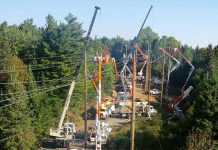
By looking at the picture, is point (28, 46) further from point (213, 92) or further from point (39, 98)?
point (213, 92)

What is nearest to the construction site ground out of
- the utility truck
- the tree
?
the utility truck

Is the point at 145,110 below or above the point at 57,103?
below

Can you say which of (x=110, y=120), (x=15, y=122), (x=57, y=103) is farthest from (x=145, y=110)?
(x=15, y=122)

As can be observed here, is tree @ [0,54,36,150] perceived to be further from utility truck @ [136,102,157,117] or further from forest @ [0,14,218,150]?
utility truck @ [136,102,157,117]

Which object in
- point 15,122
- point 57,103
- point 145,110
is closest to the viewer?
point 15,122

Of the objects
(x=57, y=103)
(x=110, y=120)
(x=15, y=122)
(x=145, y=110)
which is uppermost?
(x=57, y=103)

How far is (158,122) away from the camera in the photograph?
31.4 meters

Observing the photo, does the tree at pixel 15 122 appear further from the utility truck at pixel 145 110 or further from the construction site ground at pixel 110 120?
the utility truck at pixel 145 110

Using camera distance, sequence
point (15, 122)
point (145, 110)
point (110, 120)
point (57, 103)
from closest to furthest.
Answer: point (15, 122)
point (57, 103)
point (110, 120)
point (145, 110)

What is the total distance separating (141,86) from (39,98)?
39.7 meters

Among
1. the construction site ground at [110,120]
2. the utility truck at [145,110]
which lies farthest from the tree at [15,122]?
the utility truck at [145,110]

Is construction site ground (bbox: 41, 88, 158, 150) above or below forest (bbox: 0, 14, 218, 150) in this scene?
below

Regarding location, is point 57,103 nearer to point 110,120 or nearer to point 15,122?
point 110,120

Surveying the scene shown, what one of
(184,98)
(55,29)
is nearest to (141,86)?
(184,98)
